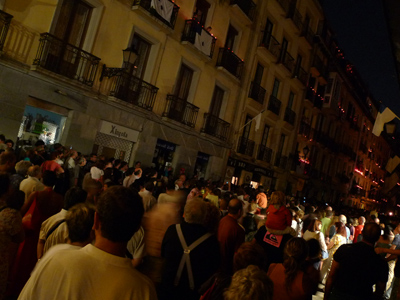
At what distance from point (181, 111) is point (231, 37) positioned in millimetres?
5886

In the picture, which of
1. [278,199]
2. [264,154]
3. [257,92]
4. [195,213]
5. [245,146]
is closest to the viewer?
[195,213]

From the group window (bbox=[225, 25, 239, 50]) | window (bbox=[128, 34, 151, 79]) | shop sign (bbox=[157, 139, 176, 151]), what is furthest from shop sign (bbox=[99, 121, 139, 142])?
window (bbox=[225, 25, 239, 50])

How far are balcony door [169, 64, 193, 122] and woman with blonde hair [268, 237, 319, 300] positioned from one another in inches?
487

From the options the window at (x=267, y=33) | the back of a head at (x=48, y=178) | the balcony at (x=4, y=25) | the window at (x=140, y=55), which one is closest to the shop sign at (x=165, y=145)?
the window at (x=140, y=55)

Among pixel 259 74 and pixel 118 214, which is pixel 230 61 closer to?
pixel 259 74

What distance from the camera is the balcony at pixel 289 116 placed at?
973 inches

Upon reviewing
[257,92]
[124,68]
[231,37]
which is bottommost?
[124,68]

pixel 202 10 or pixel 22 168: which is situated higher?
pixel 202 10

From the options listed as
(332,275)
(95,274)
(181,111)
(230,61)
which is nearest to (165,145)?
(181,111)

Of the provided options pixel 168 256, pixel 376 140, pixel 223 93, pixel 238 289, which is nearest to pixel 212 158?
pixel 223 93

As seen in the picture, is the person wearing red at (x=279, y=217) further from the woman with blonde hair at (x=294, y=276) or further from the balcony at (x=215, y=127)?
the balcony at (x=215, y=127)

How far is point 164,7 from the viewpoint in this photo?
13852mm

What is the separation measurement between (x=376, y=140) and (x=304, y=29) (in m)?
34.9

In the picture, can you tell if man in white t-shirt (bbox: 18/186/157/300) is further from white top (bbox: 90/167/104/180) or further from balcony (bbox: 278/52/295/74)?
balcony (bbox: 278/52/295/74)
